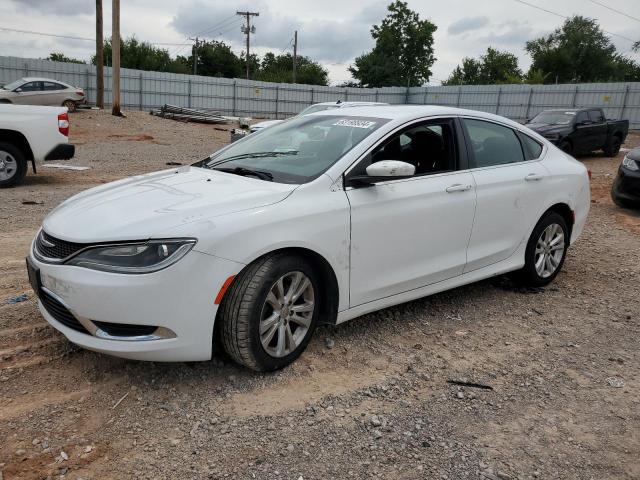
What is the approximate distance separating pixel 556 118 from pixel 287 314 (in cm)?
1553

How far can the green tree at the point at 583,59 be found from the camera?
57.1 metres

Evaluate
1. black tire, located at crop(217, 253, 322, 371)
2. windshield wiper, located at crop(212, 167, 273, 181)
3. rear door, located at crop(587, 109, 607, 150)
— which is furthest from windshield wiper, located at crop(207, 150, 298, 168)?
rear door, located at crop(587, 109, 607, 150)

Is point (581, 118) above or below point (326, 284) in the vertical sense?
above

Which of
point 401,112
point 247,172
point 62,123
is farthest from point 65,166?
point 401,112

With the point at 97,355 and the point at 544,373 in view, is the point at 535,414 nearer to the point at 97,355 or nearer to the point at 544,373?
the point at 544,373

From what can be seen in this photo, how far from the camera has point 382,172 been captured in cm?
349

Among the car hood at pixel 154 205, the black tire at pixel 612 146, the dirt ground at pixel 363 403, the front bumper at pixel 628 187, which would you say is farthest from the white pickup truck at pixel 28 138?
the black tire at pixel 612 146

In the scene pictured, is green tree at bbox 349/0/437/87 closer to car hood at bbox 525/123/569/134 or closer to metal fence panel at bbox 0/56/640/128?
metal fence panel at bbox 0/56/640/128

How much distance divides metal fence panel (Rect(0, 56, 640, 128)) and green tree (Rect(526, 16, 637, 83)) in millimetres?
28514

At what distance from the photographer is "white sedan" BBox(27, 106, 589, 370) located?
2.85m

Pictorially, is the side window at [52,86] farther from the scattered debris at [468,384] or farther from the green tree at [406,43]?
the green tree at [406,43]

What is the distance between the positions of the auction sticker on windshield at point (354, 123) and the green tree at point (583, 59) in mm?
59257

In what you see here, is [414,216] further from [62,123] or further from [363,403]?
[62,123]

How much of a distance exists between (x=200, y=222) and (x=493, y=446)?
1859 mm
